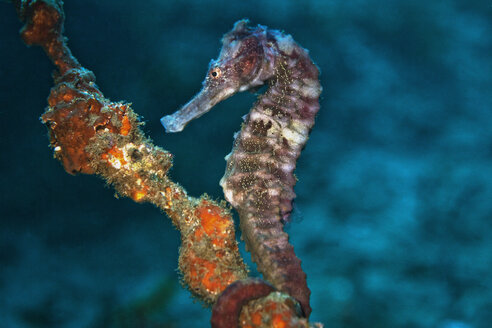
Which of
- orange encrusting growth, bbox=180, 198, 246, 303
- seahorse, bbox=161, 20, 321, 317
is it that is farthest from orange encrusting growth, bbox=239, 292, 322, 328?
seahorse, bbox=161, 20, 321, 317

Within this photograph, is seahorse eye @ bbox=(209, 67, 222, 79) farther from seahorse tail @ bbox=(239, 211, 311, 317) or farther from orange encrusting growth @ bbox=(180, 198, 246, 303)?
seahorse tail @ bbox=(239, 211, 311, 317)

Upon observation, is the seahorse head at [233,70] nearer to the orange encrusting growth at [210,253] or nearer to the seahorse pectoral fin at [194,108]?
the seahorse pectoral fin at [194,108]

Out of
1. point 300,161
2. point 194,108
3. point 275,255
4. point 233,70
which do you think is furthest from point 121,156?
point 300,161

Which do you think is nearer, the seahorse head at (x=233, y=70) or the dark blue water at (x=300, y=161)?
the seahorse head at (x=233, y=70)

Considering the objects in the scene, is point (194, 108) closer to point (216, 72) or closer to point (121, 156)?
point (216, 72)

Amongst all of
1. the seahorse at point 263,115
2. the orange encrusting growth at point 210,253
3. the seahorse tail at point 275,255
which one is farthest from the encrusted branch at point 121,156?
the seahorse at point 263,115

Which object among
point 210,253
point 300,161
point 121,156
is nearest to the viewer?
point 210,253

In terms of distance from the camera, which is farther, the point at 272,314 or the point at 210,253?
the point at 210,253
